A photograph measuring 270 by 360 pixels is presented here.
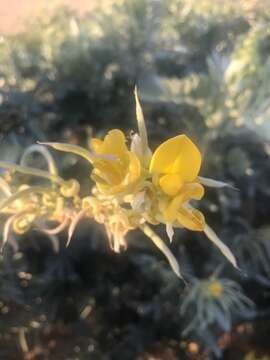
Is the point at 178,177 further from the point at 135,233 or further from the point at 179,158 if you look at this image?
the point at 135,233

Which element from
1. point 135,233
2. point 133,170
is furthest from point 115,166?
→ point 135,233

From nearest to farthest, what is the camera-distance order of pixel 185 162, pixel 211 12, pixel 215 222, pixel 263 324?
pixel 185 162, pixel 215 222, pixel 263 324, pixel 211 12

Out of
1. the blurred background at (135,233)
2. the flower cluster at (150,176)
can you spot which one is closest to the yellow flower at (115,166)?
the flower cluster at (150,176)

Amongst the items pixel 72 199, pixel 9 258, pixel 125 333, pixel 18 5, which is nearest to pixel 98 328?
pixel 125 333

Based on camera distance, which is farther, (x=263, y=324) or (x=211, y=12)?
(x=211, y=12)

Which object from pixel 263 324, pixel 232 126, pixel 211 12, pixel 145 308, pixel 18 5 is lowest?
pixel 263 324

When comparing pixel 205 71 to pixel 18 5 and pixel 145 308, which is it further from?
pixel 18 5
